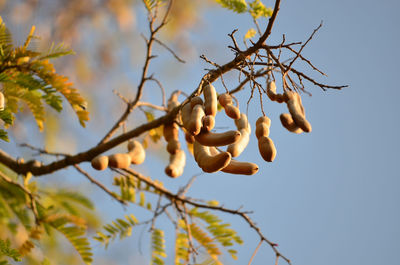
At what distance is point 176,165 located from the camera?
2.11 m

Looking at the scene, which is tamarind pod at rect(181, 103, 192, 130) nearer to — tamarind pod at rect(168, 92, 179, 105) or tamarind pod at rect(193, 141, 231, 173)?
tamarind pod at rect(193, 141, 231, 173)

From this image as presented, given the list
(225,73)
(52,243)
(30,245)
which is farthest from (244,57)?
(52,243)

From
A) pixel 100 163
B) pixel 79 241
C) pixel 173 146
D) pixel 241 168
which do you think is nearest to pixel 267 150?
pixel 241 168

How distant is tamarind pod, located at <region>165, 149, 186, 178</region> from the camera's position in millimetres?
2059

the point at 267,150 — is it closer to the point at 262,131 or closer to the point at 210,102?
the point at 262,131

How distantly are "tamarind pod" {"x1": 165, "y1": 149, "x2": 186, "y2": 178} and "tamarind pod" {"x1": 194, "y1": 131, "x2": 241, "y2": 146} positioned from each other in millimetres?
802

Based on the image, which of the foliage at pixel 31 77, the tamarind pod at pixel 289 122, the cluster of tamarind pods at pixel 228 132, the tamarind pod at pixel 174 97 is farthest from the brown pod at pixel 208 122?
the tamarind pod at pixel 174 97

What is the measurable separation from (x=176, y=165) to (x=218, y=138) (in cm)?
90

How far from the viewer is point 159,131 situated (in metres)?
2.59

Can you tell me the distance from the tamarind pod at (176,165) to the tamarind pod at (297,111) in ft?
→ 2.77

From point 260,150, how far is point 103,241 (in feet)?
4.46

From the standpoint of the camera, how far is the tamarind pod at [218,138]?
1.24 meters

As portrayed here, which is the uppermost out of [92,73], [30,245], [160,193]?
[92,73]

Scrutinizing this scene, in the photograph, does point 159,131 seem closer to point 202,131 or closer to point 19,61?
point 19,61
